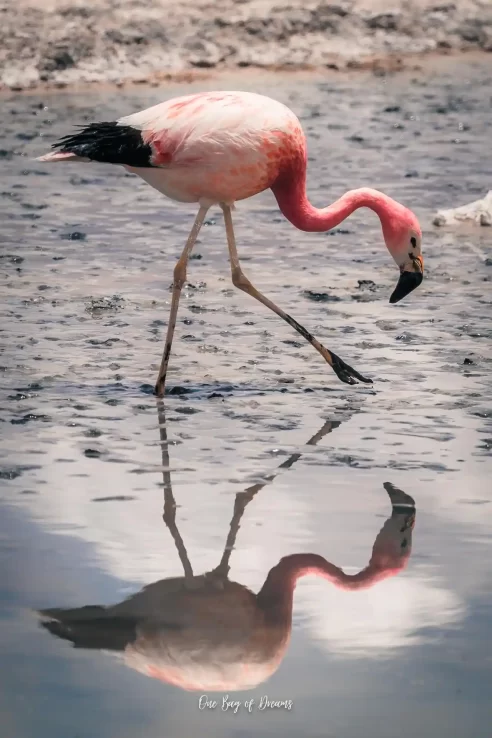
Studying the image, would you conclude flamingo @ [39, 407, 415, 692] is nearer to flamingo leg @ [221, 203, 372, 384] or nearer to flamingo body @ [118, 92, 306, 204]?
flamingo leg @ [221, 203, 372, 384]

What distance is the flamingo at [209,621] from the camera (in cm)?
388

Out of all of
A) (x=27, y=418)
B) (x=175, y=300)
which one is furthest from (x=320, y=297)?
(x=27, y=418)

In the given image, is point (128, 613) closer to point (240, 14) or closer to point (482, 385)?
point (482, 385)

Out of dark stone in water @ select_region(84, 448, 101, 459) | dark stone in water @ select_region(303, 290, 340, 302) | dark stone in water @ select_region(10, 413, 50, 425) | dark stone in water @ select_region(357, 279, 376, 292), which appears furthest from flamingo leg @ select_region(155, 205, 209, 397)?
dark stone in water @ select_region(357, 279, 376, 292)

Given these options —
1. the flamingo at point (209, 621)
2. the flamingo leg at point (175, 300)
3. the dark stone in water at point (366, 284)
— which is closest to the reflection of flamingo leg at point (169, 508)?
the flamingo at point (209, 621)

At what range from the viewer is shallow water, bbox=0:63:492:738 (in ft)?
12.4

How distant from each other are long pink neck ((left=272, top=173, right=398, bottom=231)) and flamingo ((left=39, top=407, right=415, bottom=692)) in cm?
261

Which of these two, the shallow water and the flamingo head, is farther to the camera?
the flamingo head

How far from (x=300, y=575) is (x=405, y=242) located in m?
2.86

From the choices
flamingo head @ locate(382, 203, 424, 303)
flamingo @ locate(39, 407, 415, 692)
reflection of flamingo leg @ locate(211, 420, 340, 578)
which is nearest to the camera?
flamingo @ locate(39, 407, 415, 692)

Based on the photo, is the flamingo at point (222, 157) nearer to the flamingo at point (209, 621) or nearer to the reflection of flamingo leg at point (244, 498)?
the reflection of flamingo leg at point (244, 498)

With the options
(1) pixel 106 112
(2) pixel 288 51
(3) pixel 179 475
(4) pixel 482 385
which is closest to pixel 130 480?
(3) pixel 179 475

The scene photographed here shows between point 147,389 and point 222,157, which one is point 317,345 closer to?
point 147,389

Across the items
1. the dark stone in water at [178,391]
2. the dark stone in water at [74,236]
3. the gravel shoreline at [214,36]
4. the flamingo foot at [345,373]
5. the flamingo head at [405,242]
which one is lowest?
the gravel shoreline at [214,36]
